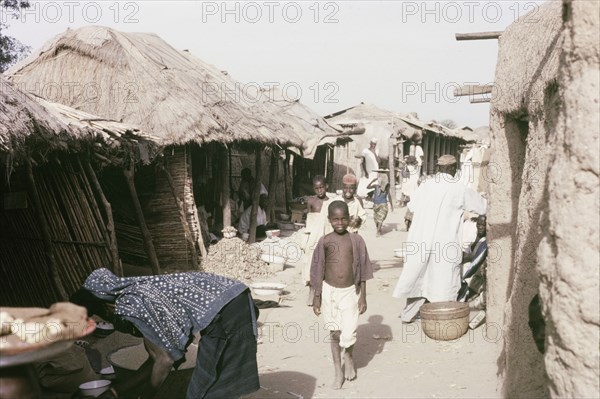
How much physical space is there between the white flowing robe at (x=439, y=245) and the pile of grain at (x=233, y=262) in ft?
12.0

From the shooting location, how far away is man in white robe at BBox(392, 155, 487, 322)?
698cm

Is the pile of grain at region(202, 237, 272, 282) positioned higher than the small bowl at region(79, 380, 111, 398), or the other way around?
the small bowl at region(79, 380, 111, 398)

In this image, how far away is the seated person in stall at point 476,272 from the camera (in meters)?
7.29

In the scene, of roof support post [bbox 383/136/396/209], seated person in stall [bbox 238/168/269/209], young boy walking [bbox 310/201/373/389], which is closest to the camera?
young boy walking [bbox 310/201/373/389]

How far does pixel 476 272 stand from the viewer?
7.59 meters

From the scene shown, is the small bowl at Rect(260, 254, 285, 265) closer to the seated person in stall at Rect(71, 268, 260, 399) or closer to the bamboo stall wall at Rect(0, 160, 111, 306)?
the bamboo stall wall at Rect(0, 160, 111, 306)

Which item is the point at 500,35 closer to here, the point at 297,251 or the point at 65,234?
the point at 65,234

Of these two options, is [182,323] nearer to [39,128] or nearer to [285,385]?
[285,385]

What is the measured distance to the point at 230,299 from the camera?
3938 millimetres

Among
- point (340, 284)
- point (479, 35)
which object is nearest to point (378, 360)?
point (340, 284)

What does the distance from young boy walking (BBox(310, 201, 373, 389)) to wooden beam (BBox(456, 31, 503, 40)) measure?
207cm

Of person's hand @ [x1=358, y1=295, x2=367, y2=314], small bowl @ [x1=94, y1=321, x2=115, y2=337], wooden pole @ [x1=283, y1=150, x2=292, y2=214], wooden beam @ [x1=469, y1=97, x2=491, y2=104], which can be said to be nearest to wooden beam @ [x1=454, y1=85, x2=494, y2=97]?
wooden beam @ [x1=469, y1=97, x2=491, y2=104]

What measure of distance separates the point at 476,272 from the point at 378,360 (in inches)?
81.4

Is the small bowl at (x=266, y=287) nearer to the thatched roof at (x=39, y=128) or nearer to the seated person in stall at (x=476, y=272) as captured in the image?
the seated person in stall at (x=476, y=272)
